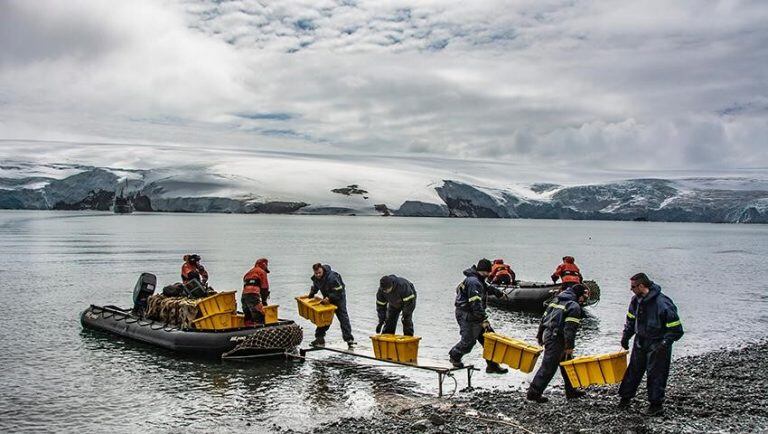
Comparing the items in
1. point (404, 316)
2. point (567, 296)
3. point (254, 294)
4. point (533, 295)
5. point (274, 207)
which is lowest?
point (533, 295)

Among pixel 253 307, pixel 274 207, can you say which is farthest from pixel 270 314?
pixel 274 207

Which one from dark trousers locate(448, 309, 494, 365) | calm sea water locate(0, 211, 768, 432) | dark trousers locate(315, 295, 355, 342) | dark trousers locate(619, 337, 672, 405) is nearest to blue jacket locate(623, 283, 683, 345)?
dark trousers locate(619, 337, 672, 405)

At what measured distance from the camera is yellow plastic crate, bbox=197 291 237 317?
49.7 ft

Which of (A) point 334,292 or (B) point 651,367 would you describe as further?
(A) point 334,292

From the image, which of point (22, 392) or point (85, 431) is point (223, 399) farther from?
point (22, 392)

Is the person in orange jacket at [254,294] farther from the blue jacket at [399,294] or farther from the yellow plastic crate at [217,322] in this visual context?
the blue jacket at [399,294]

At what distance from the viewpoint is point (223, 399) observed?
40.5 feet

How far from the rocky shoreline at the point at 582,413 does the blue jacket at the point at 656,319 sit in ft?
4.44

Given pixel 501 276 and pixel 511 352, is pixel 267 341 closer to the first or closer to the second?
pixel 511 352

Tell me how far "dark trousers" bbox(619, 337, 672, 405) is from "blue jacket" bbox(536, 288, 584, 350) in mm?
935

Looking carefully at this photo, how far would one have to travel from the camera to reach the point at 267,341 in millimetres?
14852

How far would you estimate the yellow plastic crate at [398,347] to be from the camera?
12.5m

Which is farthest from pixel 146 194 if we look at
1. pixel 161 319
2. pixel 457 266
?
pixel 161 319

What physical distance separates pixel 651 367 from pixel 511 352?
8.29 feet
